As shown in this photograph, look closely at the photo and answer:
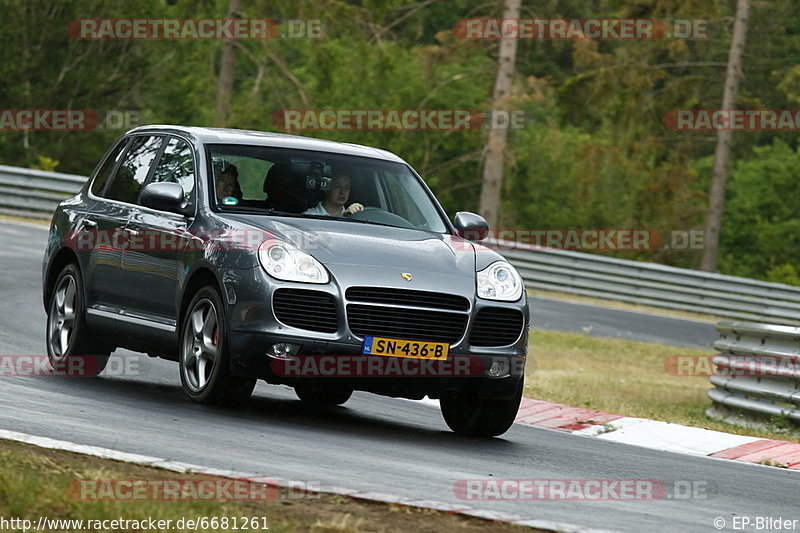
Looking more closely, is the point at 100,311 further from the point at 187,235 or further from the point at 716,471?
the point at 716,471

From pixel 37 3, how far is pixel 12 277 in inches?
1161

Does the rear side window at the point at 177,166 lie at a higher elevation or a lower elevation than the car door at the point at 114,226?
higher

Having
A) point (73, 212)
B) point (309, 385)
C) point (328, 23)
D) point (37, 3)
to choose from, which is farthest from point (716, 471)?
point (37, 3)

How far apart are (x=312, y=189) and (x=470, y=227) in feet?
3.61

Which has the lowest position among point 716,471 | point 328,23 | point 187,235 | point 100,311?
point 716,471

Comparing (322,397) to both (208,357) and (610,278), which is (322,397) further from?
(610,278)

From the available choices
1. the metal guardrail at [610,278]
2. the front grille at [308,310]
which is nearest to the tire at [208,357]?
the front grille at [308,310]

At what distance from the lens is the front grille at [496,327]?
337 inches

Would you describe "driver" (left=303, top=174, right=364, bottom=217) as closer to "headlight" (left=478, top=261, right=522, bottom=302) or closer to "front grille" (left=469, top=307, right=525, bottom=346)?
"headlight" (left=478, top=261, right=522, bottom=302)

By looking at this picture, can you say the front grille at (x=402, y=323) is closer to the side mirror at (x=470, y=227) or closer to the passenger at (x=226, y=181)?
the side mirror at (x=470, y=227)

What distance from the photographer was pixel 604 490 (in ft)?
23.3

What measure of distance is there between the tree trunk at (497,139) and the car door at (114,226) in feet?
69.1

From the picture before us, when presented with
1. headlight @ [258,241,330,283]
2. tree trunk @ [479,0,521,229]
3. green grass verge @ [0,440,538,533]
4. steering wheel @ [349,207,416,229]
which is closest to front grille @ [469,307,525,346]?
headlight @ [258,241,330,283]

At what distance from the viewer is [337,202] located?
9438 mm
